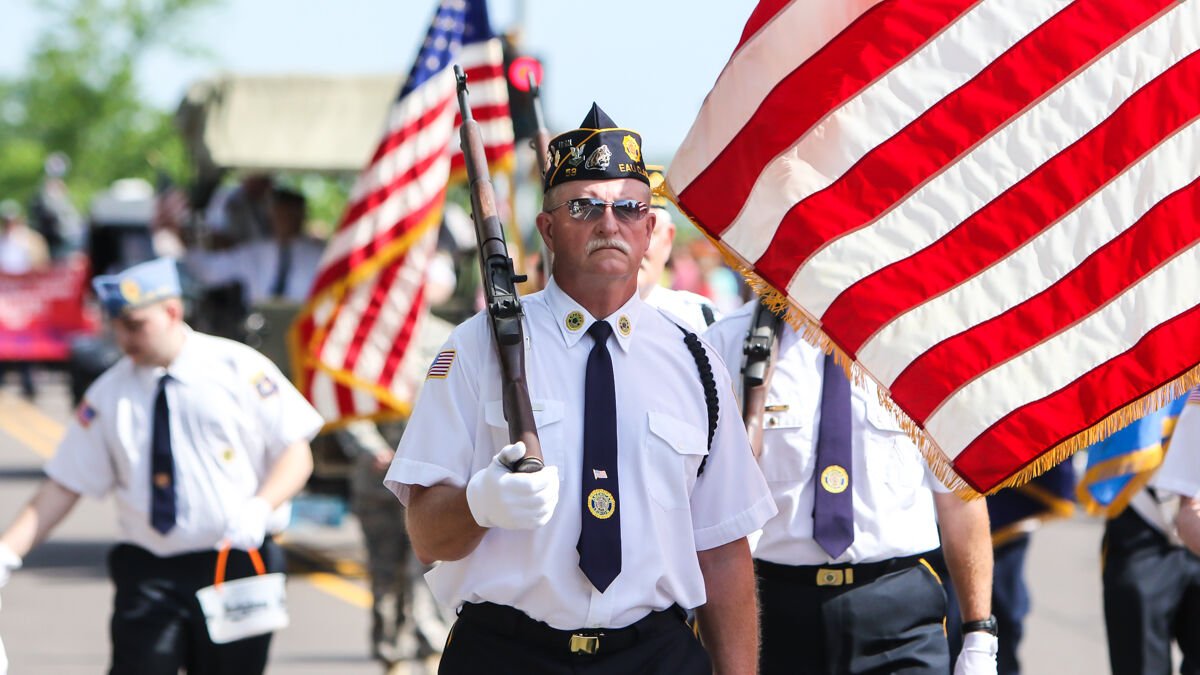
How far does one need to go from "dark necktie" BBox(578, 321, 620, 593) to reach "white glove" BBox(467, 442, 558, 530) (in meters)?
0.20

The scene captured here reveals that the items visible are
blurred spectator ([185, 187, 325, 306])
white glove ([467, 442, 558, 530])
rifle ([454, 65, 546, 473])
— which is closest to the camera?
white glove ([467, 442, 558, 530])

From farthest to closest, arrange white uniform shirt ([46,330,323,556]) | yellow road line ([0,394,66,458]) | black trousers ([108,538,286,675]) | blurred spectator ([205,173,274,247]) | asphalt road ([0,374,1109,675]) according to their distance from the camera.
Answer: yellow road line ([0,394,66,458]) < blurred spectator ([205,173,274,247]) < asphalt road ([0,374,1109,675]) < white uniform shirt ([46,330,323,556]) < black trousers ([108,538,286,675])

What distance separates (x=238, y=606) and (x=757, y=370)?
2284 mm

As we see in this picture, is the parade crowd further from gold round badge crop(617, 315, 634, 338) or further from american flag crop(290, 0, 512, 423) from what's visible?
american flag crop(290, 0, 512, 423)

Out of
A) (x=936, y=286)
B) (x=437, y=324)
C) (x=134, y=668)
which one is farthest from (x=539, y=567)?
(x=437, y=324)

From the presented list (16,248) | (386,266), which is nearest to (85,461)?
(386,266)

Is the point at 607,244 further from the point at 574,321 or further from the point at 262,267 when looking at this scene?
the point at 262,267

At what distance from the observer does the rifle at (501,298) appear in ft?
13.1

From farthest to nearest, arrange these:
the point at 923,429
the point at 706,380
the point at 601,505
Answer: the point at 923,429 < the point at 706,380 < the point at 601,505

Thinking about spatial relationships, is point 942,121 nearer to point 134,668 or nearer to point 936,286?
point 936,286

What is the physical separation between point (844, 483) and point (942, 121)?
3.76 ft

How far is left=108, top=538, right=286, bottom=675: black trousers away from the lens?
6574mm

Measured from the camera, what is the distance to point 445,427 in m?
4.19

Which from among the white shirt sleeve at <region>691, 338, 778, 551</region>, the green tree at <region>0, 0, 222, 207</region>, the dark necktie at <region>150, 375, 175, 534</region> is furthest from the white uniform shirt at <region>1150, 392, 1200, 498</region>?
the green tree at <region>0, 0, 222, 207</region>
